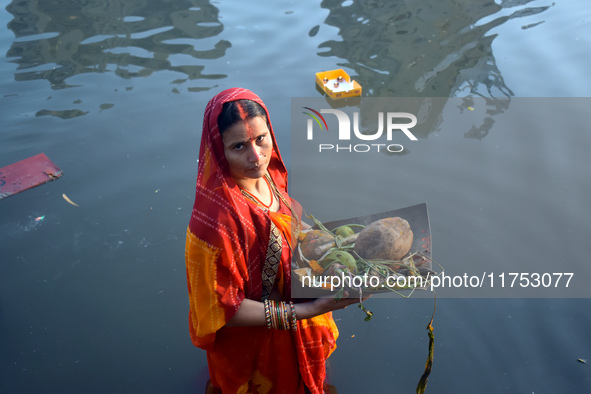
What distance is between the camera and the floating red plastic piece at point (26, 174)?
403 centimetres

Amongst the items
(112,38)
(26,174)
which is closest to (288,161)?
(26,174)

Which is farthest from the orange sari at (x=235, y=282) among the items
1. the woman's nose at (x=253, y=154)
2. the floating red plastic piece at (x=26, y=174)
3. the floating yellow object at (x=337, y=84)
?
the floating yellow object at (x=337, y=84)

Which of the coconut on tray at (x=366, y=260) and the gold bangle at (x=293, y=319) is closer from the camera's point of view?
the coconut on tray at (x=366, y=260)

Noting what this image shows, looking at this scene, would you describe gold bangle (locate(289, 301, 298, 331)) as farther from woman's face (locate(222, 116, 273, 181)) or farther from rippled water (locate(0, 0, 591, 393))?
rippled water (locate(0, 0, 591, 393))

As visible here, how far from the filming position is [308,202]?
394cm

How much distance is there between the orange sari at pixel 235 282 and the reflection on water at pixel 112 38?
3.80m

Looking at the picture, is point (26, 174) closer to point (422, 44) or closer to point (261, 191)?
point (261, 191)

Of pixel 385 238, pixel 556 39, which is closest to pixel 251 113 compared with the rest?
pixel 385 238

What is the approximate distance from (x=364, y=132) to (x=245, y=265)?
119 inches

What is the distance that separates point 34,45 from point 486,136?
5261 millimetres

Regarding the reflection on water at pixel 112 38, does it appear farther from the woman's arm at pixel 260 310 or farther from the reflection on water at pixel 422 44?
the woman's arm at pixel 260 310

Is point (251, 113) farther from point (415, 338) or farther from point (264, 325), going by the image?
point (415, 338)

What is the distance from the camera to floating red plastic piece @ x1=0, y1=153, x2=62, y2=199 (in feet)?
13.2

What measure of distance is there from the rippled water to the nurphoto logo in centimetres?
20
